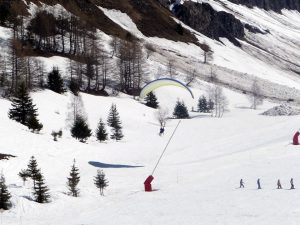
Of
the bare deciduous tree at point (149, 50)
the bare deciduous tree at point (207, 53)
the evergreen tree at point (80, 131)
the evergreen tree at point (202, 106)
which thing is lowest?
the evergreen tree at point (80, 131)

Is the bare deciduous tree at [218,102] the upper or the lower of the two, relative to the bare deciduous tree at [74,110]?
upper

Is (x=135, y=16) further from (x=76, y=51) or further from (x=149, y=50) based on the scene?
(x=76, y=51)

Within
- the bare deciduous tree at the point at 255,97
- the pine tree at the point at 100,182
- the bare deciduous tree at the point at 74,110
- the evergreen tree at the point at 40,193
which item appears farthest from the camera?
the bare deciduous tree at the point at 255,97

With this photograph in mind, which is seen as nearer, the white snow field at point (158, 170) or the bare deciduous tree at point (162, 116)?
the white snow field at point (158, 170)

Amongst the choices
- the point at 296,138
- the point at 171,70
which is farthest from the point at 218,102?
the point at 296,138

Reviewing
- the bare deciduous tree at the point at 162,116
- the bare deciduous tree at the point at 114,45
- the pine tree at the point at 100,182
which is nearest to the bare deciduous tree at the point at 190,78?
the bare deciduous tree at the point at 114,45

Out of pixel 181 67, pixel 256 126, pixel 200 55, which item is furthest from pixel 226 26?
pixel 256 126

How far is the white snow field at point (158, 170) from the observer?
23.8 metres

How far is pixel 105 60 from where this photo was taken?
267 feet

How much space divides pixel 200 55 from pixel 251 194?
99.2m

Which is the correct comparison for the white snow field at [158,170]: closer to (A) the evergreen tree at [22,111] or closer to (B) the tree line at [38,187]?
(B) the tree line at [38,187]

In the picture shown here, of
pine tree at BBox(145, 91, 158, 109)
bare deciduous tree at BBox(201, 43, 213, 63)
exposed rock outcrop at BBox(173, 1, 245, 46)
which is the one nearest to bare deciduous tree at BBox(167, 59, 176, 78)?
bare deciduous tree at BBox(201, 43, 213, 63)

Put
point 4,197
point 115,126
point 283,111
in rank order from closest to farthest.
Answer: point 4,197
point 115,126
point 283,111

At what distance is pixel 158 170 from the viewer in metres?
38.4
